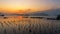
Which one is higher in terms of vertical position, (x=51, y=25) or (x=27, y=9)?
(x=27, y=9)

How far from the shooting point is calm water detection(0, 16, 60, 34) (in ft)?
4.48

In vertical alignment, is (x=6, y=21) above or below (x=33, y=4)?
below

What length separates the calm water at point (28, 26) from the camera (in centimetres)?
137

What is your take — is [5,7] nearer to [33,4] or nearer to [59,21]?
[33,4]

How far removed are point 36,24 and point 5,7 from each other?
45 cm

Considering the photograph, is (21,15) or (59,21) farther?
(59,21)

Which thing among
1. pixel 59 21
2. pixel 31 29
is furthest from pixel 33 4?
pixel 59 21

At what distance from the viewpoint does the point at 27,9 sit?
1.41 meters

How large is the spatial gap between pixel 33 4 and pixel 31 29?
1.05 feet

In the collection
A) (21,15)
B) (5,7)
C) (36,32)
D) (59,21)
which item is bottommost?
(36,32)

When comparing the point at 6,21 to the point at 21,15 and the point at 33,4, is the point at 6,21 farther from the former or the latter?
the point at 33,4

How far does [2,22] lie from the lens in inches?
53.9

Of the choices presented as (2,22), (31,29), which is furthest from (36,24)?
(2,22)

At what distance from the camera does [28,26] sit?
144 cm
